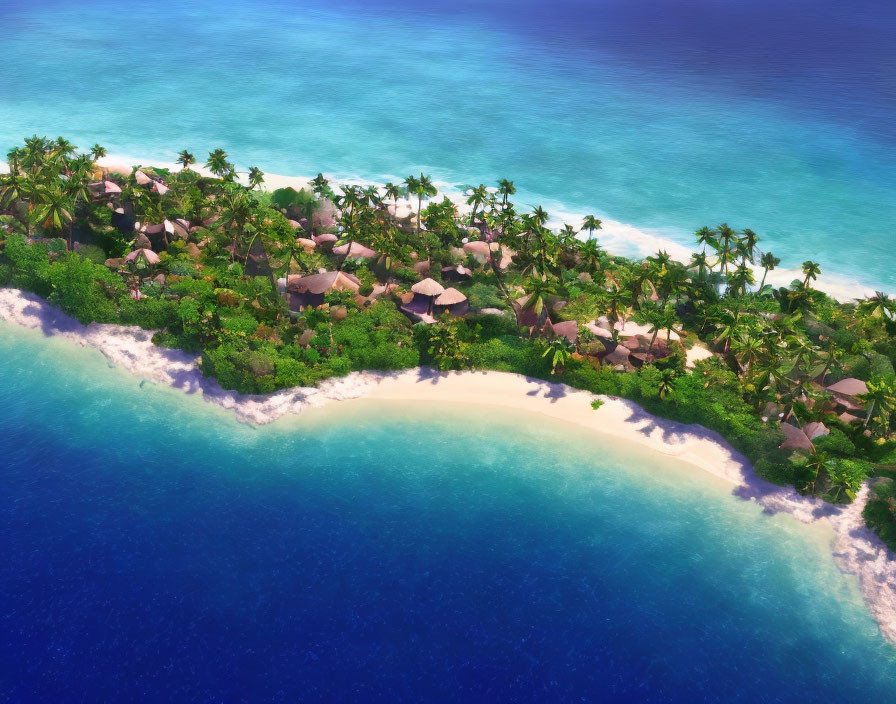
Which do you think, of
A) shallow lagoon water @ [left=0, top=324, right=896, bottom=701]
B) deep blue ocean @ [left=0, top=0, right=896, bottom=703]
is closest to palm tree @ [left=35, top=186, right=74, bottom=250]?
deep blue ocean @ [left=0, top=0, right=896, bottom=703]

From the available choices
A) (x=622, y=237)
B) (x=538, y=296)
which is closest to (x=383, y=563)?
(x=538, y=296)

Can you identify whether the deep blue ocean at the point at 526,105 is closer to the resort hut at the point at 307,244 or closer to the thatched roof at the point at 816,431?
the resort hut at the point at 307,244

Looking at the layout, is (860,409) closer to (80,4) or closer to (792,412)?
(792,412)

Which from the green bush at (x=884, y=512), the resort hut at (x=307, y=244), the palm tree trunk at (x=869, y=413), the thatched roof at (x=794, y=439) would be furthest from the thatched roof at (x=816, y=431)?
the resort hut at (x=307, y=244)

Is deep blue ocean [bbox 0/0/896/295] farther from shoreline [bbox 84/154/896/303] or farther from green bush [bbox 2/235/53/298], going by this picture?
green bush [bbox 2/235/53/298]

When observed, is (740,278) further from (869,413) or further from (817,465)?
(817,465)
